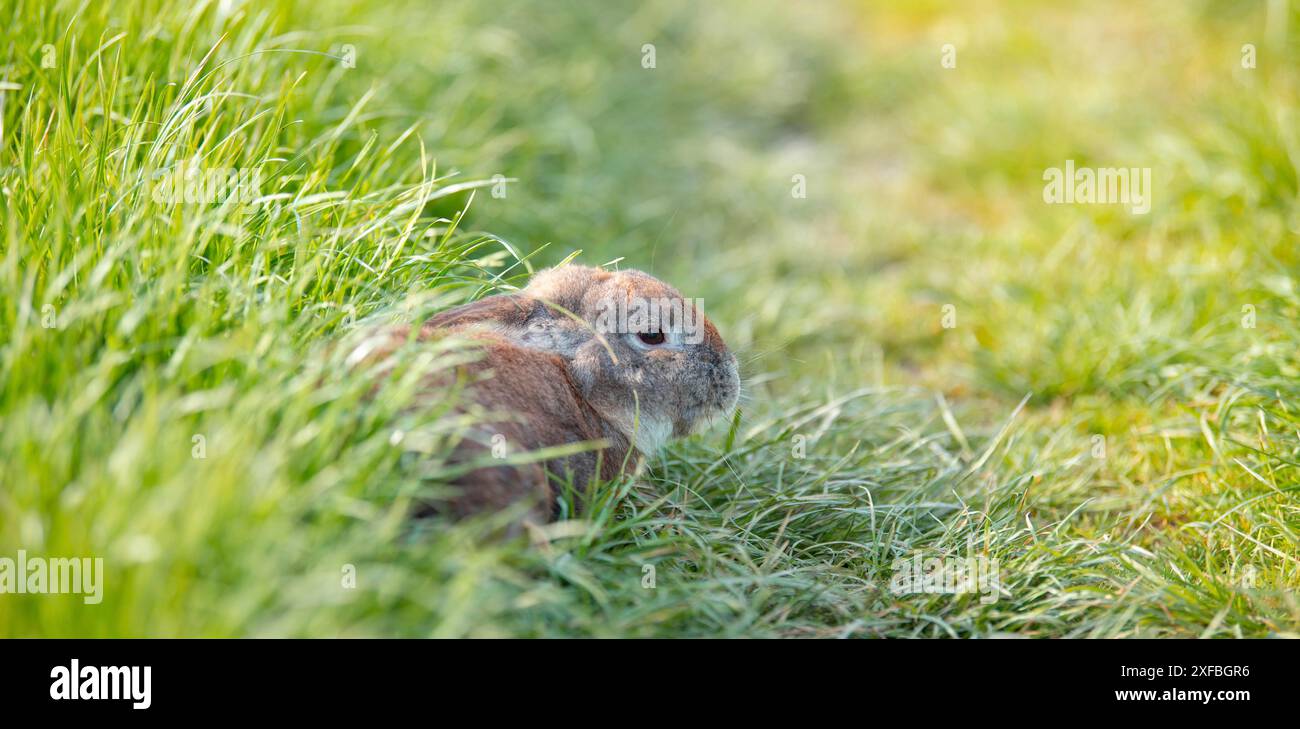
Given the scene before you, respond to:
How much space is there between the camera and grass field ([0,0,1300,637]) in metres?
2.46

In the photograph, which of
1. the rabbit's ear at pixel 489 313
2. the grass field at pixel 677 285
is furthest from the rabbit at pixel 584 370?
the grass field at pixel 677 285

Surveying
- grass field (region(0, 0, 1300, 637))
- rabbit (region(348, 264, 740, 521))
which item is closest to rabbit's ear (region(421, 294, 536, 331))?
rabbit (region(348, 264, 740, 521))

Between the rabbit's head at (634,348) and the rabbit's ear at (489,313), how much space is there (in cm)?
3

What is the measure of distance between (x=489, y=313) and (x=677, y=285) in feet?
7.16

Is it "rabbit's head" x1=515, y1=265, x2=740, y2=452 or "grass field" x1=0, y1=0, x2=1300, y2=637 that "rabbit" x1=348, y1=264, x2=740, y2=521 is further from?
"grass field" x1=0, y1=0, x2=1300, y2=637

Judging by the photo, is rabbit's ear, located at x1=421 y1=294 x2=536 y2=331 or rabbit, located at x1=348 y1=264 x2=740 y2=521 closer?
rabbit, located at x1=348 y1=264 x2=740 y2=521

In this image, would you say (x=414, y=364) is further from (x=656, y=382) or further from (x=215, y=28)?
(x=215, y=28)

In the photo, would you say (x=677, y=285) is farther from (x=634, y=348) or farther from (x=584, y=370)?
(x=584, y=370)

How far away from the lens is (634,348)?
3564 mm

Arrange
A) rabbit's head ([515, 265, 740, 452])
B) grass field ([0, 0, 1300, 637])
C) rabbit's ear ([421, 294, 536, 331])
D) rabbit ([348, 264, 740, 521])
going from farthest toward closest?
rabbit's head ([515, 265, 740, 452]), rabbit's ear ([421, 294, 536, 331]), rabbit ([348, 264, 740, 521]), grass field ([0, 0, 1300, 637])

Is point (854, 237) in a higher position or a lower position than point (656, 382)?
higher

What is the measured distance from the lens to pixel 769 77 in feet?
27.9
